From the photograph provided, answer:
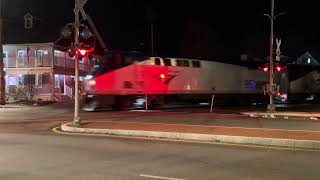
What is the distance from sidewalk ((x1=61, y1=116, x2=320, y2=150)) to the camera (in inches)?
656

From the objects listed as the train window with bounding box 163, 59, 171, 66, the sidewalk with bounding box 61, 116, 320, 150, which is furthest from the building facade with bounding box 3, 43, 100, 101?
the sidewalk with bounding box 61, 116, 320, 150

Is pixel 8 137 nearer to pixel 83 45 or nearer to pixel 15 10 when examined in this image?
pixel 83 45

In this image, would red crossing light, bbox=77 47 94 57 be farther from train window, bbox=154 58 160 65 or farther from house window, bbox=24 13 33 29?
house window, bbox=24 13 33 29

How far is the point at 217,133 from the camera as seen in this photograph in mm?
18891

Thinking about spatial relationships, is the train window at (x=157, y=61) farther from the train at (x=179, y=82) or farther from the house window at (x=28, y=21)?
the house window at (x=28, y=21)

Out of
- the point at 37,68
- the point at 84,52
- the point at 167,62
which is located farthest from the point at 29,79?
the point at 84,52

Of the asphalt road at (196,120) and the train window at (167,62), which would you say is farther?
the train window at (167,62)

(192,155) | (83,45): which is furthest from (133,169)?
(83,45)

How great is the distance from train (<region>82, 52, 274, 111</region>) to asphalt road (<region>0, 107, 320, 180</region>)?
1866 cm

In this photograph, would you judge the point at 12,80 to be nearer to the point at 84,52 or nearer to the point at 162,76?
the point at 162,76

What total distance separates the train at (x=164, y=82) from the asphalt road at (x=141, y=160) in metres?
18.7

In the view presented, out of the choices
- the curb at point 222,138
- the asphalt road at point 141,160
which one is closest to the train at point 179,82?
the curb at point 222,138

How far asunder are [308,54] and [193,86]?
69.9 meters

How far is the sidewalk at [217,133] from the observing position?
16672mm
